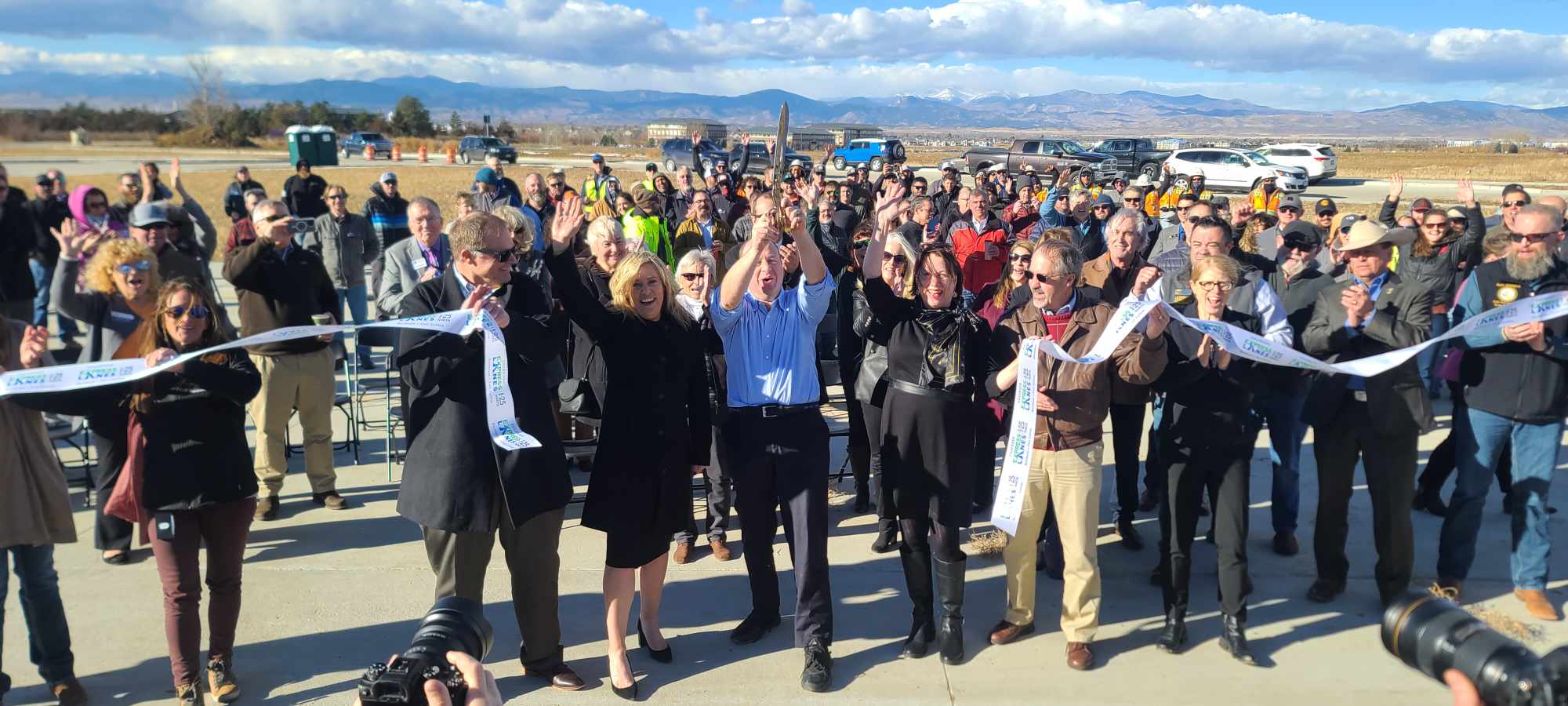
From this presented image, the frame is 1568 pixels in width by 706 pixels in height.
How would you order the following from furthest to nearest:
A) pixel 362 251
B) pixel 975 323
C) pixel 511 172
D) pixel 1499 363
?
pixel 511 172
pixel 362 251
pixel 1499 363
pixel 975 323

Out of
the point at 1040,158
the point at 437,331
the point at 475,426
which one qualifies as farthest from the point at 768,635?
the point at 1040,158

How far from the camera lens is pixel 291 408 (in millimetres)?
5855

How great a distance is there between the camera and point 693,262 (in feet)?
14.9

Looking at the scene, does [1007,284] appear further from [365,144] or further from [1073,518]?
[365,144]

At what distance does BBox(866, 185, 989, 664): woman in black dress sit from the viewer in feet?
13.6

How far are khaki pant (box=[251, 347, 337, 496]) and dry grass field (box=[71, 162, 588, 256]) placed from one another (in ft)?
51.6

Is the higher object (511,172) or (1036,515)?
(511,172)

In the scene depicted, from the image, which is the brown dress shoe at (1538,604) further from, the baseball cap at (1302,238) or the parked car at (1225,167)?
the parked car at (1225,167)

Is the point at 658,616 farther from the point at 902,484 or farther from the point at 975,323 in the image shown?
the point at 975,323

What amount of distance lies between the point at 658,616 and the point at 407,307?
1944mm

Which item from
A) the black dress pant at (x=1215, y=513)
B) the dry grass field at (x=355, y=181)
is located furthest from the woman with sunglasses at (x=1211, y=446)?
the dry grass field at (x=355, y=181)

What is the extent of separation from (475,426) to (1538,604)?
5079 mm

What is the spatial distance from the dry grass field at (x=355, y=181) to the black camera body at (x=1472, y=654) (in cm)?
2097

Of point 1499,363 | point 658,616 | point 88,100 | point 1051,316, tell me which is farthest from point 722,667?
point 88,100
